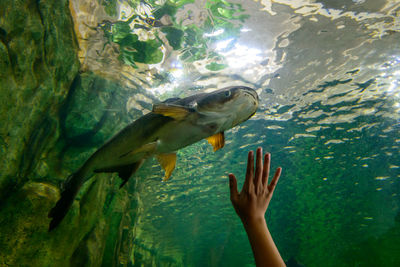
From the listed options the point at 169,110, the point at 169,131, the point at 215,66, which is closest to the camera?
the point at 169,110

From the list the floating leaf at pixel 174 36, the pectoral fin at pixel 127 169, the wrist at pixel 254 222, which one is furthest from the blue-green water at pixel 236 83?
the wrist at pixel 254 222

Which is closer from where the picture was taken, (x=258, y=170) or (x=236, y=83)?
(x=258, y=170)

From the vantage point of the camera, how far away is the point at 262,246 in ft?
5.73

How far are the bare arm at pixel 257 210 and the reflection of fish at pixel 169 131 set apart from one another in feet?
1.60

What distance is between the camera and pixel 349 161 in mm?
17562

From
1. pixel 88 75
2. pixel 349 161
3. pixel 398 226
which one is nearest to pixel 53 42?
pixel 88 75

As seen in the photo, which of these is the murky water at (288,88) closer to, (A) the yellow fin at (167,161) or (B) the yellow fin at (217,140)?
(A) the yellow fin at (167,161)

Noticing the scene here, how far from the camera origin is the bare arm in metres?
1.70

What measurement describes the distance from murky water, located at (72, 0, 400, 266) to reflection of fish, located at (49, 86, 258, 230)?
19.6 ft

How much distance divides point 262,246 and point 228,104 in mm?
1152

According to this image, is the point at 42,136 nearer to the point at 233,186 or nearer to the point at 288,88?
the point at 233,186

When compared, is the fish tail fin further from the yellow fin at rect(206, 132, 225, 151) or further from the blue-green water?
the blue-green water

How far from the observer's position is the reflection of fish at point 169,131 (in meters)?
1.70

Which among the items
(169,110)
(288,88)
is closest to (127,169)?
(169,110)
